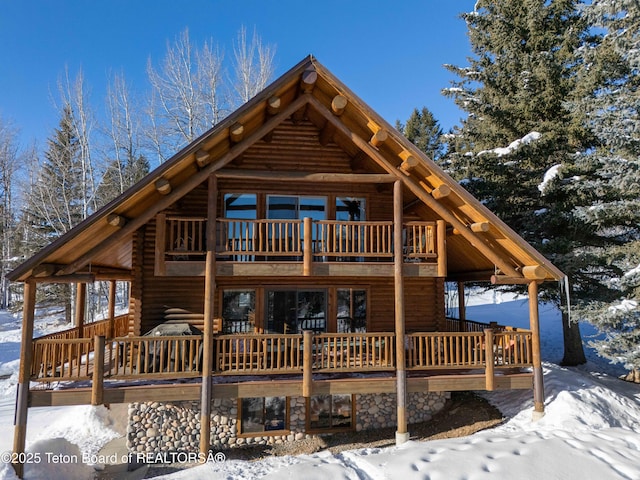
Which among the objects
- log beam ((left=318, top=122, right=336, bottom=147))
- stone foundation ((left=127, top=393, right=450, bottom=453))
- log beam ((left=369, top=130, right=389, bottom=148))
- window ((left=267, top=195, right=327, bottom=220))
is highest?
log beam ((left=318, top=122, right=336, bottom=147))

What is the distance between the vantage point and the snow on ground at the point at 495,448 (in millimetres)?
6141

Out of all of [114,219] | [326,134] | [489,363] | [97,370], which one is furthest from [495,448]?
[114,219]

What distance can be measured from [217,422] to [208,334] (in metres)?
3.33

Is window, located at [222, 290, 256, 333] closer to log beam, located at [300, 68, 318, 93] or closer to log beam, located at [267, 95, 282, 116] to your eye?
log beam, located at [267, 95, 282, 116]

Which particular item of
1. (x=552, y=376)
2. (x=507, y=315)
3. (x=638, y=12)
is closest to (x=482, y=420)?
(x=552, y=376)

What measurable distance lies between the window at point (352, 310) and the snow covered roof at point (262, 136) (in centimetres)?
375

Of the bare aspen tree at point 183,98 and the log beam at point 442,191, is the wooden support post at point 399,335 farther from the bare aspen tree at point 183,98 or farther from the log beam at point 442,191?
the bare aspen tree at point 183,98

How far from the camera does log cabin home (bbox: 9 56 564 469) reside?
8.20 meters

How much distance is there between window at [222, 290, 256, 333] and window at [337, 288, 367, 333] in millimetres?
2561

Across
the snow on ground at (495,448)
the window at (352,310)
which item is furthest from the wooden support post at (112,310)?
the window at (352,310)

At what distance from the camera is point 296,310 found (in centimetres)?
1130

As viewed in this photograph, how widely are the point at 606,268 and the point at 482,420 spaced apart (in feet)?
27.4

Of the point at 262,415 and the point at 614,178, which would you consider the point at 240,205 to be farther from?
the point at 614,178

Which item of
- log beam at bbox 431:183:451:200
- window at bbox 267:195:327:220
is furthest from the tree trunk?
window at bbox 267:195:327:220
